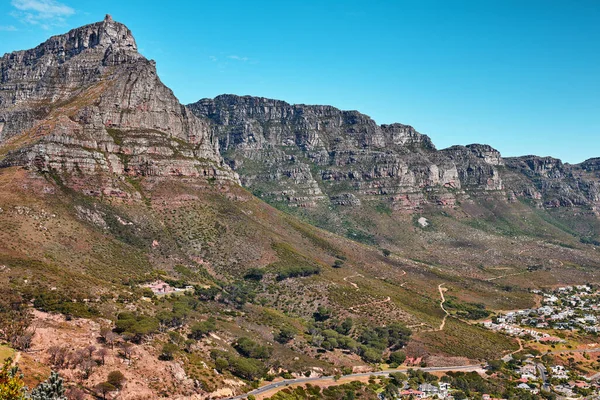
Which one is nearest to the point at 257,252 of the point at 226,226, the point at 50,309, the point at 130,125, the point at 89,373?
the point at 226,226

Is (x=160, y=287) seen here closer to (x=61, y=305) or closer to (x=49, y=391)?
(x=61, y=305)

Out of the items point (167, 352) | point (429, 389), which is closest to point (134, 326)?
point (167, 352)

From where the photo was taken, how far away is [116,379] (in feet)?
193

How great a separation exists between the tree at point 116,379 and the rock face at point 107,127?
95455 mm

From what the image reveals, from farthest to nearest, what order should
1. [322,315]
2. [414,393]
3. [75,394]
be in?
[322,315] < [414,393] < [75,394]

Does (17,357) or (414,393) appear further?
(414,393)

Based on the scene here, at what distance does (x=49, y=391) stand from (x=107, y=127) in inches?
5426

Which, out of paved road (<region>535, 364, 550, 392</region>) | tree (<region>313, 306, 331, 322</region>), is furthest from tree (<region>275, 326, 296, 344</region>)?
paved road (<region>535, 364, 550, 392</region>)

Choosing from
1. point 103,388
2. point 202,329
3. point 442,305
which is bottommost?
point 442,305

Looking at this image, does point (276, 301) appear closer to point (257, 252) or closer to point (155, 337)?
point (257, 252)

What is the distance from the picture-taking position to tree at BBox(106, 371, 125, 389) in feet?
193

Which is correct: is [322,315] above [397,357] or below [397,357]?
above

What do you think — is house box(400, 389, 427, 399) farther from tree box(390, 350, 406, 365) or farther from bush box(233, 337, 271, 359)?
bush box(233, 337, 271, 359)

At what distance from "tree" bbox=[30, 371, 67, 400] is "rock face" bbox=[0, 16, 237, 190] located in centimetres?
10953
